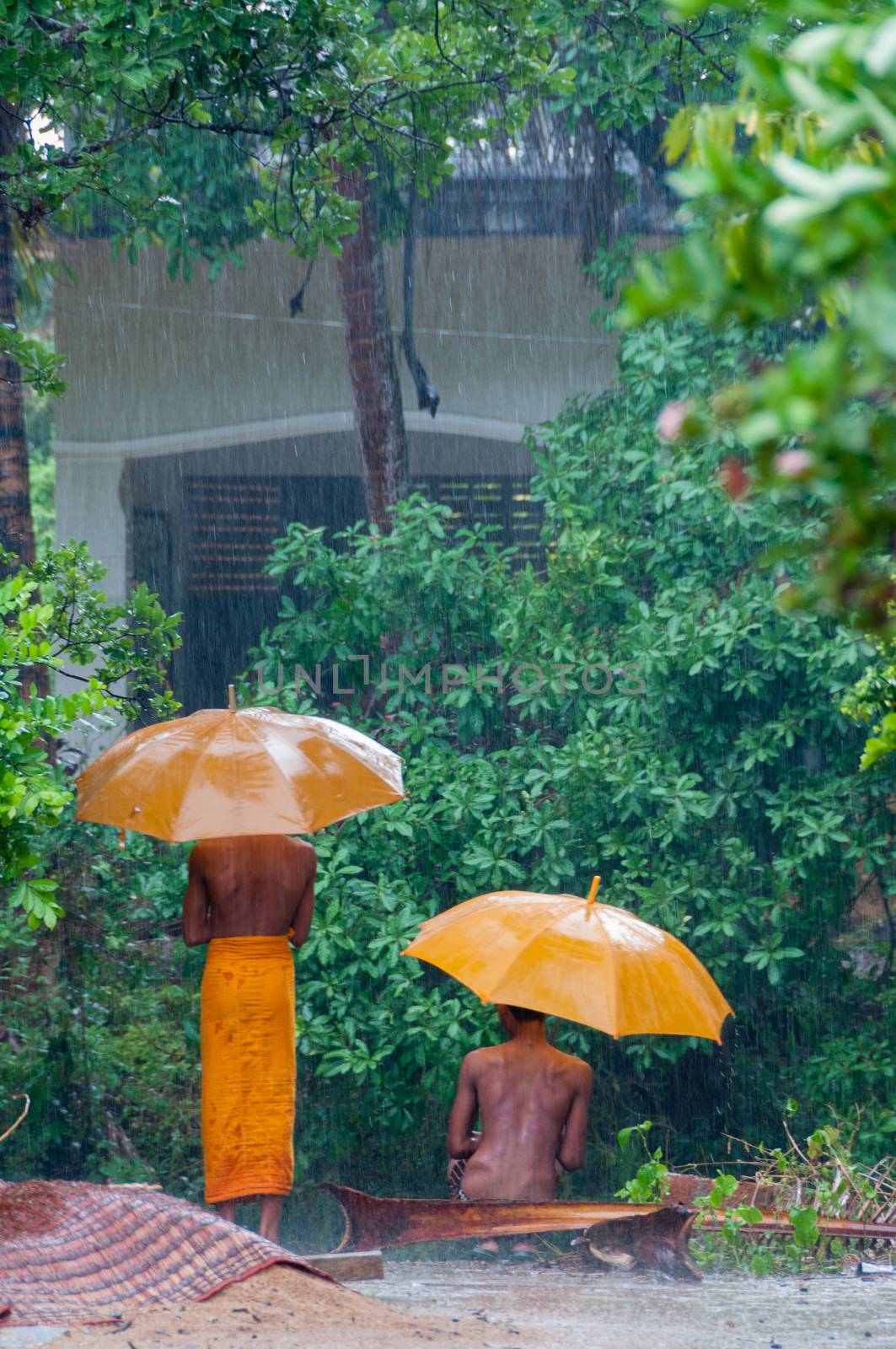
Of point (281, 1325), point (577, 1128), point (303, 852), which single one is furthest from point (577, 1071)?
point (281, 1325)

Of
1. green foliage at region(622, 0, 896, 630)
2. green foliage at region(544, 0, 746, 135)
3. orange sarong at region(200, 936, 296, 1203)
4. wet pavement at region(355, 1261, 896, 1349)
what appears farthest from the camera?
green foliage at region(544, 0, 746, 135)

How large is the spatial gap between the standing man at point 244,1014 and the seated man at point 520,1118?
73 centimetres

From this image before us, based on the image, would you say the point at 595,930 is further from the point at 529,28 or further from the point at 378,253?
the point at 378,253

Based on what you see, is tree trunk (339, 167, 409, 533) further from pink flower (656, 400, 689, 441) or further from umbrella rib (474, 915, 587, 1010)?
pink flower (656, 400, 689, 441)

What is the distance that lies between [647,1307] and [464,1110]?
1101 mm

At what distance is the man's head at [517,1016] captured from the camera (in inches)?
206

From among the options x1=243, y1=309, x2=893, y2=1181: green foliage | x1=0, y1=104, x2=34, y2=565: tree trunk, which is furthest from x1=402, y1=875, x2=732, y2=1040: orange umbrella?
x1=0, y1=104, x2=34, y2=565: tree trunk

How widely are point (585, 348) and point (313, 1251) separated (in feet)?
21.5

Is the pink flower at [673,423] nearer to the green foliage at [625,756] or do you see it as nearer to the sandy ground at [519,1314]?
the sandy ground at [519,1314]

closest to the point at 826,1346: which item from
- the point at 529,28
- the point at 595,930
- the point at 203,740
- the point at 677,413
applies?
the point at 595,930

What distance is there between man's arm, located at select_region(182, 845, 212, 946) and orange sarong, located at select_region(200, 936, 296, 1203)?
72 millimetres

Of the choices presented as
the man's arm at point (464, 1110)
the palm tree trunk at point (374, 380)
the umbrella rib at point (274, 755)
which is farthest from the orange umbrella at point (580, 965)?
the palm tree trunk at point (374, 380)

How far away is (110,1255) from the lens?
388cm

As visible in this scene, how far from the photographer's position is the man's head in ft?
17.1
